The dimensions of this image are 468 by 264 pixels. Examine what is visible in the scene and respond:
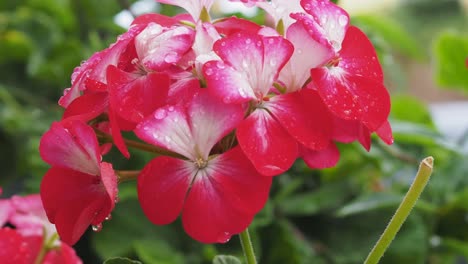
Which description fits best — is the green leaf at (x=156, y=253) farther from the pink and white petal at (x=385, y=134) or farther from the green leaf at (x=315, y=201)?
the pink and white petal at (x=385, y=134)

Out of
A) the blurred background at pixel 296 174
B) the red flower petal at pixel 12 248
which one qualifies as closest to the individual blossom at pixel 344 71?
the red flower petal at pixel 12 248

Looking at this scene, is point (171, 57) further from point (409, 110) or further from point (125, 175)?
point (409, 110)

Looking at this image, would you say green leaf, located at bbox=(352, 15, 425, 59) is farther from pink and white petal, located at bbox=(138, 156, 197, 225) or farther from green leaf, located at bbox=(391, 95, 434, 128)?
pink and white petal, located at bbox=(138, 156, 197, 225)

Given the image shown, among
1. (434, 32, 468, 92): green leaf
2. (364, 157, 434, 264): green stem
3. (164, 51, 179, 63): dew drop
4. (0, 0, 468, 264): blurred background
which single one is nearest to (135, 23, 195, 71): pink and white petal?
(164, 51, 179, 63): dew drop

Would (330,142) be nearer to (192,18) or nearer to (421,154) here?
(192,18)

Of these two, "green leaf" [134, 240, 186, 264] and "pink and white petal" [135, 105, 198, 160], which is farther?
"green leaf" [134, 240, 186, 264]

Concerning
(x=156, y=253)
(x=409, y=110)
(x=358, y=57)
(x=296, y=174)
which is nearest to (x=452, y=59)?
(x=409, y=110)

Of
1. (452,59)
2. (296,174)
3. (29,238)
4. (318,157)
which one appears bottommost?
(296,174)
